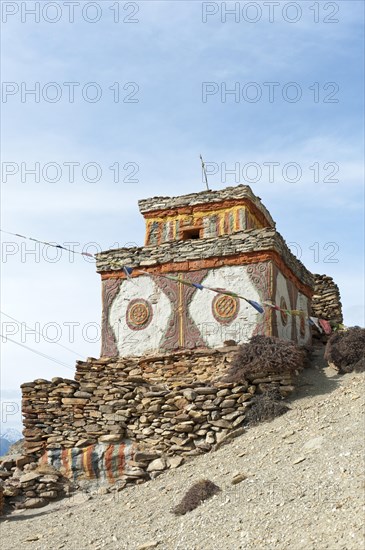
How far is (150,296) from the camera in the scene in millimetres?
19500

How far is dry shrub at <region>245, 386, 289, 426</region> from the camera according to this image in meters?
14.9

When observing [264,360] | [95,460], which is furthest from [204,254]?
[95,460]

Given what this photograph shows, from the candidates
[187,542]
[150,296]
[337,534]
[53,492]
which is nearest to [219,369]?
[150,296]

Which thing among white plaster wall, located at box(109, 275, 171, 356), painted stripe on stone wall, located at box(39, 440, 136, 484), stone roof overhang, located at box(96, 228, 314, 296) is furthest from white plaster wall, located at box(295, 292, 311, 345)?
painted stripe on stone wall, located at box(39, 440, 136, 484)

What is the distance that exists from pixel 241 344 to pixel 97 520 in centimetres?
614

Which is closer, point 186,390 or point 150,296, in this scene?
point 186,390

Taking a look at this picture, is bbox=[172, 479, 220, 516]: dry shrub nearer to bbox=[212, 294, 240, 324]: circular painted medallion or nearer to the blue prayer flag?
the blue prayer flag

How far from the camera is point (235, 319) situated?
60.6ft

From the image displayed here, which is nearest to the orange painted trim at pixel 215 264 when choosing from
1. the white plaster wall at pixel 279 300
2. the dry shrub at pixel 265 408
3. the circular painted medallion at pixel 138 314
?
the white plaster wall at pixel 279 300

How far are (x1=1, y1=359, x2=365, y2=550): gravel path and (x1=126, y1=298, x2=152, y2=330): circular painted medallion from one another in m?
5.11

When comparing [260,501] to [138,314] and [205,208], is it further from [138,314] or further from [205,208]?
[205,208]

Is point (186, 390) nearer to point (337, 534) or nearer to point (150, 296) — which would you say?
point (150, 296)

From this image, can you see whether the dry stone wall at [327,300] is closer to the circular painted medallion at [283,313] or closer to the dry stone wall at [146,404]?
the circular painted medallion at [283,313]

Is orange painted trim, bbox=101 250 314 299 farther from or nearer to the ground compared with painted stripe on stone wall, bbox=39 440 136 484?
farther from the ground
